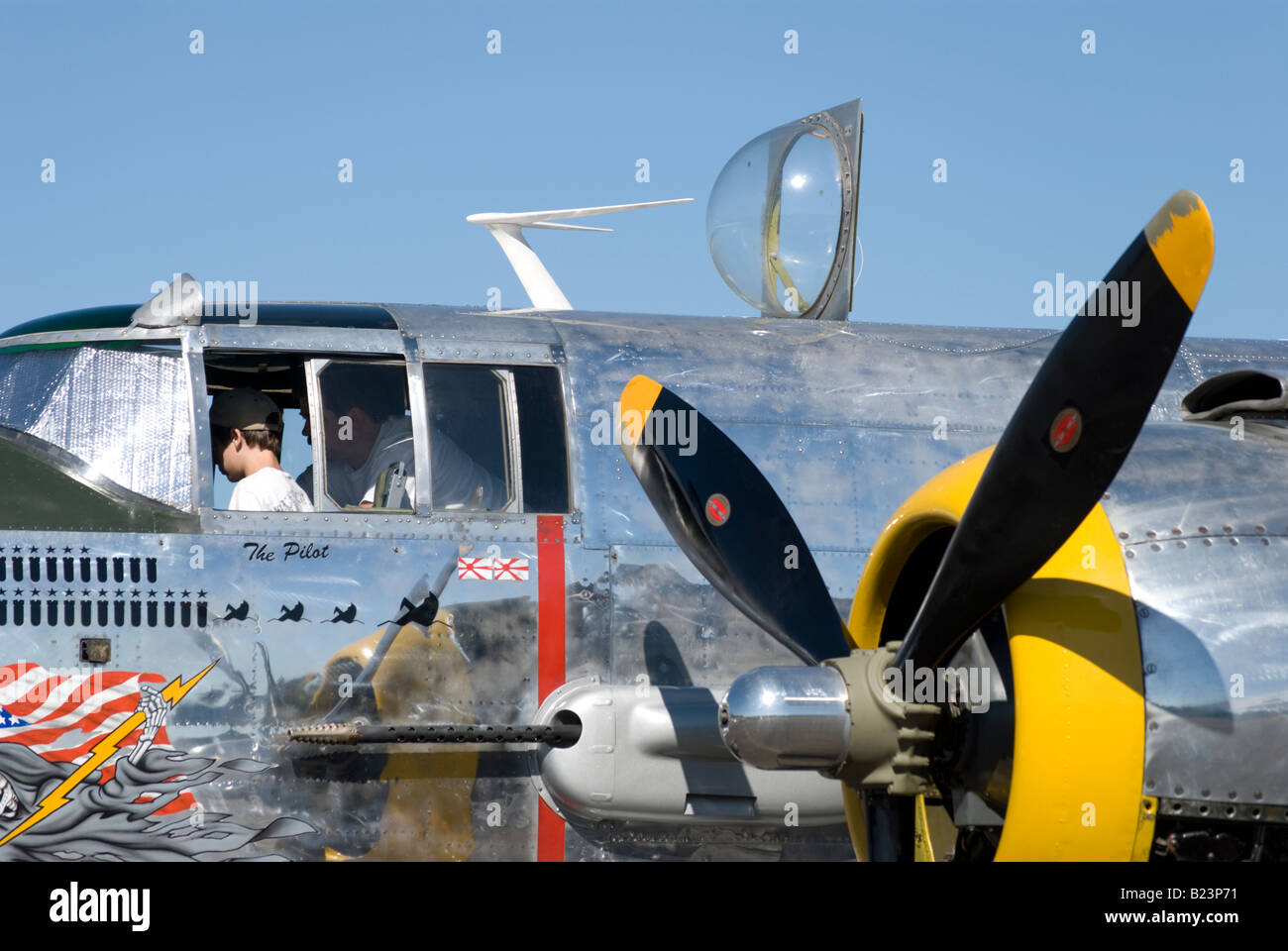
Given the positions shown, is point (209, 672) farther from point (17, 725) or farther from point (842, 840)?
point (842, 840)

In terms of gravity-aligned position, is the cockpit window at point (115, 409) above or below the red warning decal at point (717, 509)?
above

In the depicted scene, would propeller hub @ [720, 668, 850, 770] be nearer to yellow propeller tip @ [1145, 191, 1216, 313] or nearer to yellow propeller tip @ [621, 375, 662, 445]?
Result: yellow propeller tip @ [621, 375, 662, 445]

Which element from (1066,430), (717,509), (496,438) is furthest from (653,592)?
(1066,430)

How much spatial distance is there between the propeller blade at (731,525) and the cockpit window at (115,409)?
2.16 meters

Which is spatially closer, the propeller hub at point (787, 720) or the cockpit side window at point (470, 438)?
the propeller hub at point (787, 720)

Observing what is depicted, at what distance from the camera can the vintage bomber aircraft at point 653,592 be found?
17.5 ft

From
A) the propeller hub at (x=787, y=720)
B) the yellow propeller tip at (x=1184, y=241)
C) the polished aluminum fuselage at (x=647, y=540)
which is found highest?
the yellow propeller tip at (x=1184, y=241)

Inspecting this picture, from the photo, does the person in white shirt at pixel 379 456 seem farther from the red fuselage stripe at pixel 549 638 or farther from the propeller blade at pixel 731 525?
the propeller blade at pixel 731 525

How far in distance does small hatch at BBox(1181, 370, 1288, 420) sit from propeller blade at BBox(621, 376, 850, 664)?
1.74m

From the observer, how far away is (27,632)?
6.74m

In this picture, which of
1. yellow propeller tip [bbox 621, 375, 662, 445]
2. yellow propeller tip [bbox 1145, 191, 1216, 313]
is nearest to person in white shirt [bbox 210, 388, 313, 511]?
yellow propeller tip [bbox 621, 375, 662, 445]

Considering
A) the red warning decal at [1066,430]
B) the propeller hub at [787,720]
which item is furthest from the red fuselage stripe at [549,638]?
the red warning decal at [1066,430]
